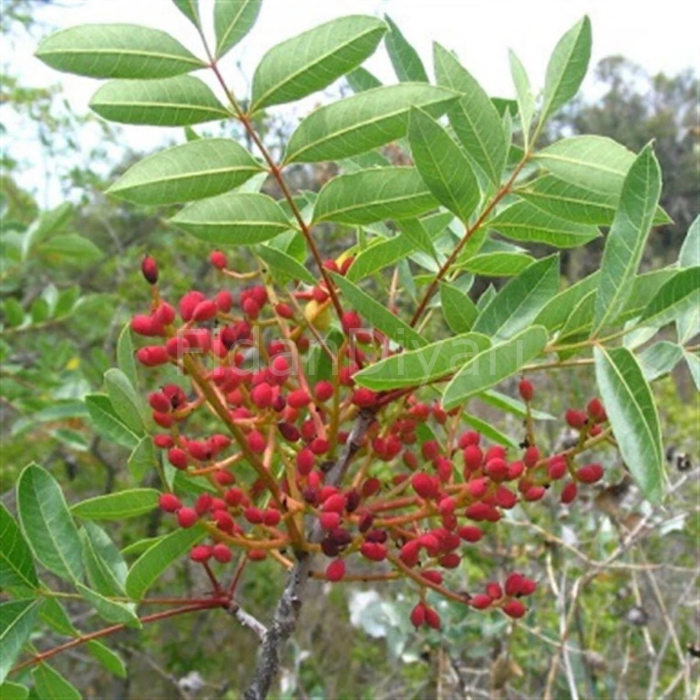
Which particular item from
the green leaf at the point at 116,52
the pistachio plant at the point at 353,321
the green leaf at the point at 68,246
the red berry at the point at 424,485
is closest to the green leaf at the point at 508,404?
the pistachio plant at the point at 353,321

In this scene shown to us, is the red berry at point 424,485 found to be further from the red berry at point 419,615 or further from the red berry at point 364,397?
the red berry at point 419,615

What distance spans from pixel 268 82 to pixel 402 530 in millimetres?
321

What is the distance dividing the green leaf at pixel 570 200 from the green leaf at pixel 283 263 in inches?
6.0

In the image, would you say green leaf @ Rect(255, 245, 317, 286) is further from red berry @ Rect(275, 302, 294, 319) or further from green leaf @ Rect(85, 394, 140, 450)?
green leaf @ Rect(85, 394, 140, 450)

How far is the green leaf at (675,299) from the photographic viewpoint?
1.90ft

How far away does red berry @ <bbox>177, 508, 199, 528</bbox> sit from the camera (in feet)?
2.20

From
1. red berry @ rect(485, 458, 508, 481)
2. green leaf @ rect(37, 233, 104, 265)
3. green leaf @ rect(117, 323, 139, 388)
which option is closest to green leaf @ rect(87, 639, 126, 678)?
green leaf @ rect(117, 323, 139, 388)

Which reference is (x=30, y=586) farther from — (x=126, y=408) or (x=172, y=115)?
(x=172, y=115)

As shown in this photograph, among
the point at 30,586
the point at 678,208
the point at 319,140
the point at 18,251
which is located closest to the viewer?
the point at 319,140

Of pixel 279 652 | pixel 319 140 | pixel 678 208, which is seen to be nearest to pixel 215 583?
A: pixel 279 652

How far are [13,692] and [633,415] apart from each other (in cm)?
55

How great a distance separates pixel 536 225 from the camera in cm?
69

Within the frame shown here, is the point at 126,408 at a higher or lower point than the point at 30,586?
higher

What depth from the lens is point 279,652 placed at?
2.31 ft
